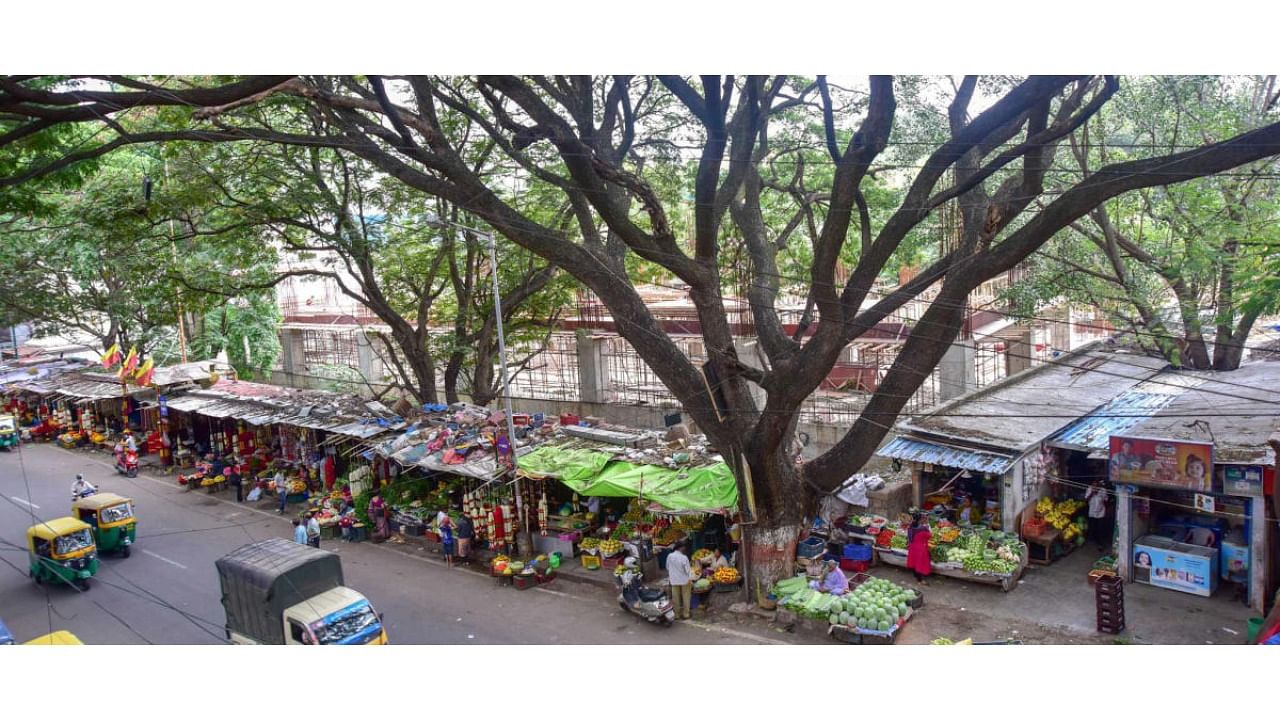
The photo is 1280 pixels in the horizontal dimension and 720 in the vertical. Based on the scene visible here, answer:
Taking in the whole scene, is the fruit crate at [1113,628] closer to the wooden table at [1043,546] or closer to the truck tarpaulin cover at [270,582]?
the wooden table at [1043,546]

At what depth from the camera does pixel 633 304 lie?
36.5ft


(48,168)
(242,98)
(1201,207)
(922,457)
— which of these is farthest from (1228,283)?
(48,168)

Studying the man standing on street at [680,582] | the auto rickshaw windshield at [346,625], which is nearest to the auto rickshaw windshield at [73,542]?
the auto rickshaw windshield at [346,625]

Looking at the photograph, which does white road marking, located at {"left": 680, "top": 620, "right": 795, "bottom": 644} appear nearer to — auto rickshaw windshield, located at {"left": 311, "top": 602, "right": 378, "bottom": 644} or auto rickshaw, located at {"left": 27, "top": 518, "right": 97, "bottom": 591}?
auto rickshaw windshield, located at {"left": 311, "top": 602, "right": 378, "bottom": 644}

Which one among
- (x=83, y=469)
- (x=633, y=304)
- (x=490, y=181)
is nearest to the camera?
(x=633, y=304)

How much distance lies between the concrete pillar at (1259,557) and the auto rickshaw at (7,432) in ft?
87.3

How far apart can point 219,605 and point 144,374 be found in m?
9.94

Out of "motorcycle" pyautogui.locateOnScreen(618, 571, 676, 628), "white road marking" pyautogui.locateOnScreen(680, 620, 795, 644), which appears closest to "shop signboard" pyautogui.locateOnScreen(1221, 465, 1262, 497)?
"white road marking" pyautogui.locateOnScreen(680, 620, 795, 644)

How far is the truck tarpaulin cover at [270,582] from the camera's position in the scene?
9852 mm

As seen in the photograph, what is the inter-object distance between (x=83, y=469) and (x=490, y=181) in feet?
42.0

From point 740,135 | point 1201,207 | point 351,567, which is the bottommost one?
point 351,567

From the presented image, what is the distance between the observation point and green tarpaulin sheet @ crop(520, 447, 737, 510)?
12125mm

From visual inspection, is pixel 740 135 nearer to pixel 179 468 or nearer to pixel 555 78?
pixel 555 78

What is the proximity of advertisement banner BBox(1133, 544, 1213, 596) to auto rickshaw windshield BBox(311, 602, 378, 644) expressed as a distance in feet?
32.6
